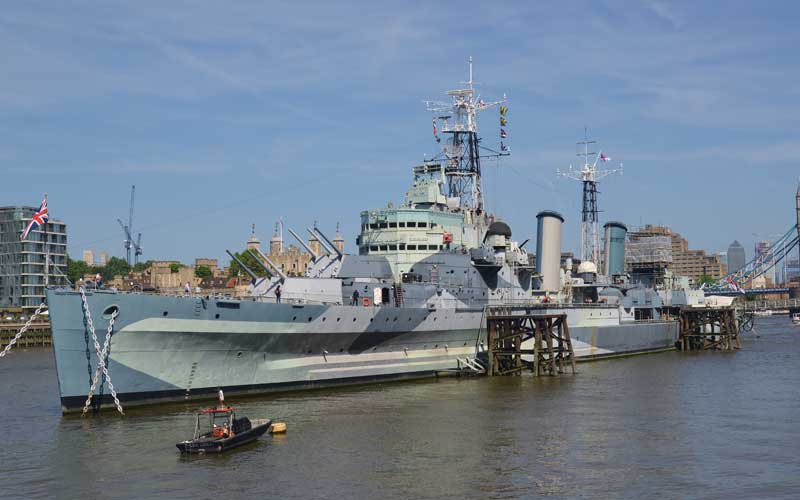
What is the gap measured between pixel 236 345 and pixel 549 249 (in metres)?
26.0

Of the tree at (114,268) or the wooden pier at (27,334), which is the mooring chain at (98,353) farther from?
the tree at (114,268)

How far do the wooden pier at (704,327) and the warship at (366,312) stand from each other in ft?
27.2

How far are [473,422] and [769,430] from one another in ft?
29.1

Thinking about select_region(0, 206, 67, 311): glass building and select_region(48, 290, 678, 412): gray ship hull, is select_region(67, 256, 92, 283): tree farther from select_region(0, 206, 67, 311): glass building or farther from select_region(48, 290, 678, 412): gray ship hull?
select_region(48, 290, 678, 412): gray ship hull

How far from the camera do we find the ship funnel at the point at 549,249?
165 feet

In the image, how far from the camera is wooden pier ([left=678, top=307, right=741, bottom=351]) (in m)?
60.3

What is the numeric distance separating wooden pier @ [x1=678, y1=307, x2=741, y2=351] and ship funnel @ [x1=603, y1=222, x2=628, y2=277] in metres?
6.17

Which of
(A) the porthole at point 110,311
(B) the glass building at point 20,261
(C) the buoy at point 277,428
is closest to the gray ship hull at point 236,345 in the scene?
(A) the porthole at point 110,311

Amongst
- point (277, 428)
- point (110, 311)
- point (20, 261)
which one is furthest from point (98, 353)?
point (20, 261)

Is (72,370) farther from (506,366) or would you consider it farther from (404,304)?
(506,366)

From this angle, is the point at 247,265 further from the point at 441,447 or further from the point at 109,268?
the point at 441,447

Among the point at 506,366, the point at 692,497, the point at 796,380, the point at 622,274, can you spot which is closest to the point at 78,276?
the point at 622,274

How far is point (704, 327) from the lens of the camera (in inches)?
2451

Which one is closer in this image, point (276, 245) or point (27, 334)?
point (27, 334)
